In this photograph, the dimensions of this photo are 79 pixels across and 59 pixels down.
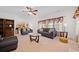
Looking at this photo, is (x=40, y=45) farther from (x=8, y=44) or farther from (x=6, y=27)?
Answer: (x=6, y=27)

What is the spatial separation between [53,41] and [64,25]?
472 mm

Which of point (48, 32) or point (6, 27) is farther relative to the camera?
point (48, 32)

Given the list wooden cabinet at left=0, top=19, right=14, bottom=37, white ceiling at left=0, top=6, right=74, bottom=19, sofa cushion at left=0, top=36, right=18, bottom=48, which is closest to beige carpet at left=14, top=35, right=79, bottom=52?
sofa cushion at left=0, top=36, right=18, bottom=48

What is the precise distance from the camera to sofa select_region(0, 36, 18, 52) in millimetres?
2295

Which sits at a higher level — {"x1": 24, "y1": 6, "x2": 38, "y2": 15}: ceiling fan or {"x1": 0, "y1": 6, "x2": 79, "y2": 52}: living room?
{"x1": 24, "y1": 6, "x2": 38, "y2": 15}: ceiling fan

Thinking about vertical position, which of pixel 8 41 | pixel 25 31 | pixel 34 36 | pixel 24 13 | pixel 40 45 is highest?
pixel 24 13

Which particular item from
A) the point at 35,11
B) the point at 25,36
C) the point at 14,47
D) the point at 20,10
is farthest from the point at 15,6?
the point at 14,47

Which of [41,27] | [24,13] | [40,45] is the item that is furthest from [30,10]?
[40,45]

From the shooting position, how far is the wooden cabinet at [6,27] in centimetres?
227

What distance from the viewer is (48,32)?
2.49 m

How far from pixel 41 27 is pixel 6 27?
2.75 feet

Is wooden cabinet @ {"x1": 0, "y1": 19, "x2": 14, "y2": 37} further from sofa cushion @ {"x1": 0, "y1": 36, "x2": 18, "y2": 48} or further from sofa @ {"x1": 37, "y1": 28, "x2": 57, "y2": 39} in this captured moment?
sofa @ {"x1": 37, "y1": 28, "x2": 57, "y2": 39}
